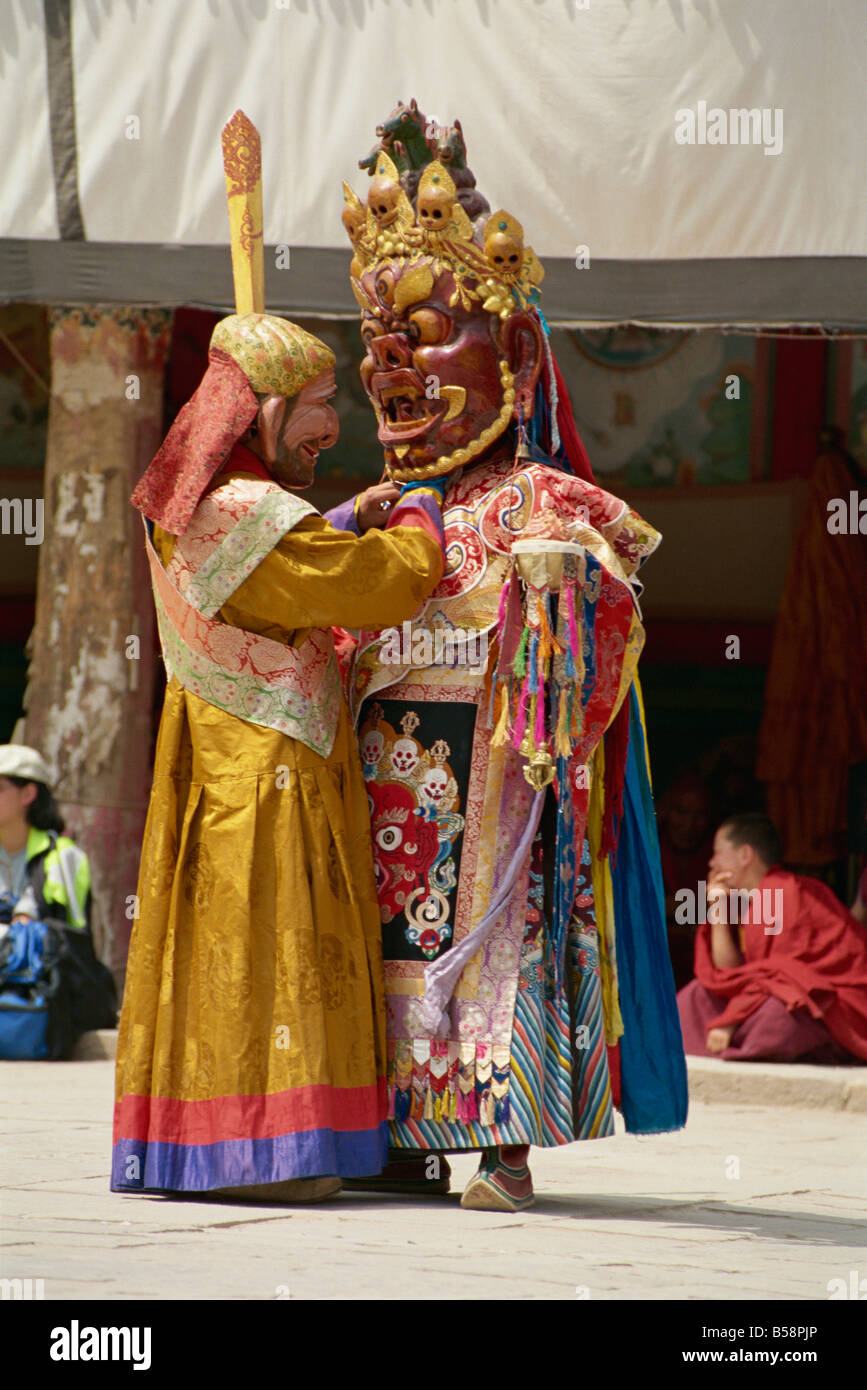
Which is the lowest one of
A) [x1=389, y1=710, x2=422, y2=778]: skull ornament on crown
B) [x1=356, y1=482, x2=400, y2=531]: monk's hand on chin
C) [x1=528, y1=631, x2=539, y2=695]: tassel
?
[x1=389, y1=710, x2=422, y2=778]: skull ornament on crown

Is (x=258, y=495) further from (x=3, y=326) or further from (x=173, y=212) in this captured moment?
(x=3, y=326)

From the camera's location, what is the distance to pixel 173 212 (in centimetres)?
674

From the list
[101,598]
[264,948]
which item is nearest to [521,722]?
[264,948]

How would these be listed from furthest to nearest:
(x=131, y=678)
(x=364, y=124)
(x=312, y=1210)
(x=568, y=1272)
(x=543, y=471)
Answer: (x=131, y=678)
(x=364, y=124)
(x=543, y=471)
(x=312, y=1210)
(x=568, y=1272)

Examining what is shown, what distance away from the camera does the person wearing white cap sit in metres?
7.73

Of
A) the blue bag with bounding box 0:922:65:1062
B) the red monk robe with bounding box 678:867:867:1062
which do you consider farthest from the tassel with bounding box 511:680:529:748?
the blue bag with bounding box 0:922:65:1062

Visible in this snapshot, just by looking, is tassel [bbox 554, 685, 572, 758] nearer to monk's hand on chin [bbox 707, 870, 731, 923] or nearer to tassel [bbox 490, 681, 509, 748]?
tassel [bbox 490, 681, 509, 748]

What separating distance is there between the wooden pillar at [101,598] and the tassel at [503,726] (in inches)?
149

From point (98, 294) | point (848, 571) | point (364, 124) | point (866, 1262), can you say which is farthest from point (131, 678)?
point (866, 1262)

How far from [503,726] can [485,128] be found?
2.93 m

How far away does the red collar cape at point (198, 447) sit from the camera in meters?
4.24

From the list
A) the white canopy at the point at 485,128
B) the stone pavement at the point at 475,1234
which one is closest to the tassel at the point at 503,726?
the stone pavement at the point at 475,1234

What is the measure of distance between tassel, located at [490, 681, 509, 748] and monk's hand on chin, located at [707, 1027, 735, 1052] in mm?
3144

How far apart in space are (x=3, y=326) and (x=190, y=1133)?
6390mm
